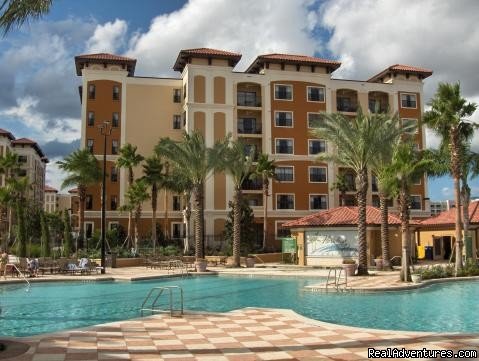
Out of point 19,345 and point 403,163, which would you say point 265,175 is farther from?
point 19,345

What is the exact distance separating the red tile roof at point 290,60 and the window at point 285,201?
14.8 m

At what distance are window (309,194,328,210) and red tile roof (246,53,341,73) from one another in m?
14.7

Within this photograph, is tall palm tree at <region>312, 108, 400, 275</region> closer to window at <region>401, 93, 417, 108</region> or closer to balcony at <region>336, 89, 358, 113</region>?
balcony at <region>336, 89, 358, 113</region>

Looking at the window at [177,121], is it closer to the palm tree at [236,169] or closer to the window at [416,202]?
the palm tree at [236,169]

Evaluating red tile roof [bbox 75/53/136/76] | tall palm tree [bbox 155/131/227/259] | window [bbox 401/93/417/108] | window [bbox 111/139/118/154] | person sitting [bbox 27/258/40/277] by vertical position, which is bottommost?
person sitting [bbox 27/258/40/277]

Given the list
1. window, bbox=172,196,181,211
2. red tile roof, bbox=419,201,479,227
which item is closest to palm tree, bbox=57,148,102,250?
window, bbox=172,196,181,211

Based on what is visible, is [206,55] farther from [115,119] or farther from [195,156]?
[195,156]

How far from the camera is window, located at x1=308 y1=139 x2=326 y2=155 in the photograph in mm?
60062

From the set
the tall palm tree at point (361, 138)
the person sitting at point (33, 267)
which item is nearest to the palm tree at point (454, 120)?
the tall palm tree at point (361, 138)

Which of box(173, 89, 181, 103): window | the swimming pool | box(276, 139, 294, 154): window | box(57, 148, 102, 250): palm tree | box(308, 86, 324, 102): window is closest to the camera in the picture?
the swimming pool

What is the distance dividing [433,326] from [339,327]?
3262 mm

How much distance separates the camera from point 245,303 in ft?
62.0

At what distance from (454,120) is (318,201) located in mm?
32349

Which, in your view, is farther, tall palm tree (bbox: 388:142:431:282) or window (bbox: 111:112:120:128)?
window (bbox: 111:112:120:128)
